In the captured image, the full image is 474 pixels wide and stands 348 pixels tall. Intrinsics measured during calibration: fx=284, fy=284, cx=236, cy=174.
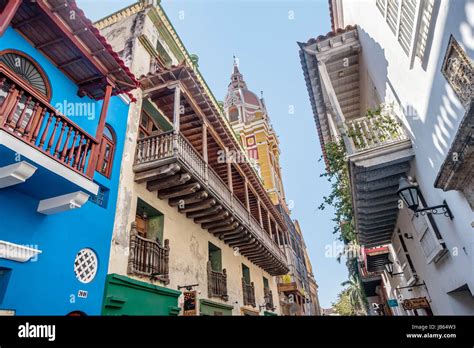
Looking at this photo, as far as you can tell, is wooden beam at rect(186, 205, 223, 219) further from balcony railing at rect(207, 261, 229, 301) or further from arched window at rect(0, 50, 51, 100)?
arched window at rect(0, 50, 51, 100)

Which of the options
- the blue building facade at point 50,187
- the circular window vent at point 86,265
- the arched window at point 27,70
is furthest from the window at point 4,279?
the arched window at point 27,70

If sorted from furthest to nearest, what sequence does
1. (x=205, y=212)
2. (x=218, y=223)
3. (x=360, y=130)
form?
(x=218, y=223) → (x=205, y=212) → (x=360, y=130)

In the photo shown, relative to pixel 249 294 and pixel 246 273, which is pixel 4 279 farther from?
pixel 246 273

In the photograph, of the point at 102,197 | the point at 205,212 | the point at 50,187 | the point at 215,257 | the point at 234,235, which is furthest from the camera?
the point at 234,235

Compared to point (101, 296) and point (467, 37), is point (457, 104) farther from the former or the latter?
point (101, 296)

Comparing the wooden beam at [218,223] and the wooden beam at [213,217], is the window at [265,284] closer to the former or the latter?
the wooden beam at [218,223]

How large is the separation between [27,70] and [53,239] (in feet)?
11.4

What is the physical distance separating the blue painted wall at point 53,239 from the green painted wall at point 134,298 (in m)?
0.22

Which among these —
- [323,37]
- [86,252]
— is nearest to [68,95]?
[86,252]

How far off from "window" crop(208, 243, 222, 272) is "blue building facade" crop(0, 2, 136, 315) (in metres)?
6.13

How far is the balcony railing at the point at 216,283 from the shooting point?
10453mm

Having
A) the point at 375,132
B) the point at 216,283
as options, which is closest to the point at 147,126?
the point at 216,283

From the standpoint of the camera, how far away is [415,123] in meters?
6.02
